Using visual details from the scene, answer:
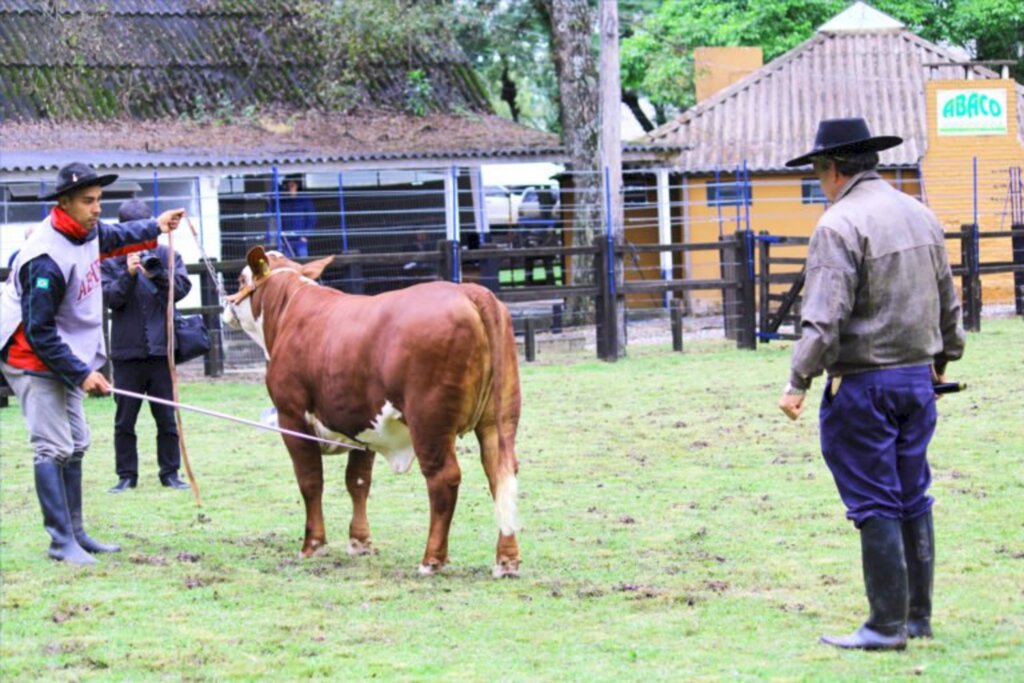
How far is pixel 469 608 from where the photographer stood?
693 cm

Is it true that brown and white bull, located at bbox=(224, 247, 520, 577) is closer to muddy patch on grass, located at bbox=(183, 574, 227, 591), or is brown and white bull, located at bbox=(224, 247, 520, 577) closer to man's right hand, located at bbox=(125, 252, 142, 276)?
muddy patch on grass, located at bbox=(183, 574, 227, 591)

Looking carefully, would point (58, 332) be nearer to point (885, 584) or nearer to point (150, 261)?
point (150, 261)

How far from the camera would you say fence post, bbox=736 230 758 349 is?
1928cm

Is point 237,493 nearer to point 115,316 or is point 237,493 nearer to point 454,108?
point 115,316

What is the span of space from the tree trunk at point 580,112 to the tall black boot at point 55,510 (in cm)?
1524

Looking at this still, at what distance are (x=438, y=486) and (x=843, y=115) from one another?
2312cm

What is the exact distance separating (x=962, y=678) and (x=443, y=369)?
2.93 metres

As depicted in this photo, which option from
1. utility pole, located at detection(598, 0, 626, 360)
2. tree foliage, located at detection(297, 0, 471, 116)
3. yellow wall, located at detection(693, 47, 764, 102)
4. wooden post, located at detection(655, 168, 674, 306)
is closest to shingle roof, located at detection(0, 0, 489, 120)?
tree foliage, located at detection(297, 0, 471, 116)

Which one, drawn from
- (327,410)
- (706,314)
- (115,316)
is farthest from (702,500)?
(706,314)

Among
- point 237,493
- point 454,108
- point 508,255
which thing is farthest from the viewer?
point 454,108

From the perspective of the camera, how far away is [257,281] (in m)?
8.92

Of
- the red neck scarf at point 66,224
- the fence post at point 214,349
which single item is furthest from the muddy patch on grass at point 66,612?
the fence post at point 214,349

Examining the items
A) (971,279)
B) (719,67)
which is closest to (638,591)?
(971,279)

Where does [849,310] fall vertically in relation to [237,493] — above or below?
above
